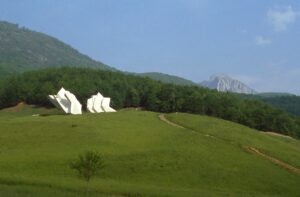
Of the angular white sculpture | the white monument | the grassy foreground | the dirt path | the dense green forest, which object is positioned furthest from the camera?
the dense green forest

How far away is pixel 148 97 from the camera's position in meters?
128

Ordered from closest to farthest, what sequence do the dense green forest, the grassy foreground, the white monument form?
the grassy foreground, the white monument, the dense green forest

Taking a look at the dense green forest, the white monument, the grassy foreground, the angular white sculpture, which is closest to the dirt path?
the grassy foreground

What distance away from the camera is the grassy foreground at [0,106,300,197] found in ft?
111

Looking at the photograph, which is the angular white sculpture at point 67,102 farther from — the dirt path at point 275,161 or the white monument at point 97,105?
the dirt path at point 275,161

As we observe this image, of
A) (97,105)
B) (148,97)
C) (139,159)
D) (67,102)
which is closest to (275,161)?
(139,159)

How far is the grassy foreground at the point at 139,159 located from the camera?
3378cm

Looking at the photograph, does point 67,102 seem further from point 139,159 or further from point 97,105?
point 139,159

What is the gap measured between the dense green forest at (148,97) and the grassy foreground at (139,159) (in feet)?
170

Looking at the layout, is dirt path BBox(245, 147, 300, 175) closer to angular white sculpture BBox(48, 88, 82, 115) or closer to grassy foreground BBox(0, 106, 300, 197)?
grassy foreground BBox(0, 106, 300, 197)

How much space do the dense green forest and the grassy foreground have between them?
170ft

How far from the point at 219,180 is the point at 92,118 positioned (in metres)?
24.4

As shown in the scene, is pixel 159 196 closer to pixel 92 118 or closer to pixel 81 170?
pixel 81 170

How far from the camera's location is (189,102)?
120 m
